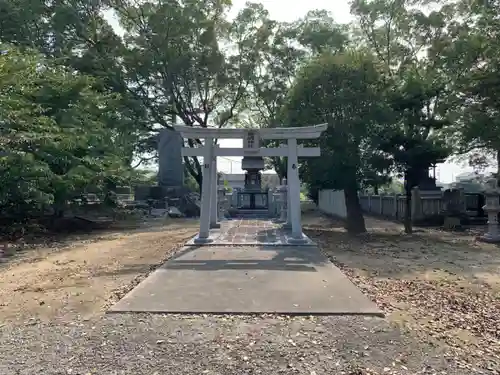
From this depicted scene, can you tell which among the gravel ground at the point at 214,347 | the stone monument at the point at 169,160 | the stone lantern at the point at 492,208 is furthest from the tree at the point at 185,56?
the gravel ground at the point at 214,347

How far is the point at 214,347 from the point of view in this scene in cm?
358

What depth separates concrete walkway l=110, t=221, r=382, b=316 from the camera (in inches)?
180

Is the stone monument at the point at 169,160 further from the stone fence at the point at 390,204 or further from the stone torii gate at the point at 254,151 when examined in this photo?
the stone torii gate at the point at 254,151

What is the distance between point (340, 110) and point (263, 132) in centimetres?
277

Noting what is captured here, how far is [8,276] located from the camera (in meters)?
7.09

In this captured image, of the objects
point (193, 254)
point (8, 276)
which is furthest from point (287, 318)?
point (8, 276)

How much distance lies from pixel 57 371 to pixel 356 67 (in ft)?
33.9

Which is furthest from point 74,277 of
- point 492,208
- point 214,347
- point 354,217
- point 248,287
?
point 492,208

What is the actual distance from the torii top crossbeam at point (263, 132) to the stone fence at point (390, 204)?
Answer: 9.03 metres

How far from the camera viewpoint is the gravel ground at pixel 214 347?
3246 mm

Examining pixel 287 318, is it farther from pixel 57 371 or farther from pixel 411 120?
pixel 411 120

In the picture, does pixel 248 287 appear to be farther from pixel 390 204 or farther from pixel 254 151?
pixel 390 204

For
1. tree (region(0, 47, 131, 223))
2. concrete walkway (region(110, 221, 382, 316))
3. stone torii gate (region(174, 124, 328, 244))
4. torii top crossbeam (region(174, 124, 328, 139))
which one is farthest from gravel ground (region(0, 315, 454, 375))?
tree (region(0, 47, 131, 223))

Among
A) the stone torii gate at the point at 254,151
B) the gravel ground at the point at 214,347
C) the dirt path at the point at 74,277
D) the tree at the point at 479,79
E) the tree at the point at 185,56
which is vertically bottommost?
the dirt path at the point at 74,277
